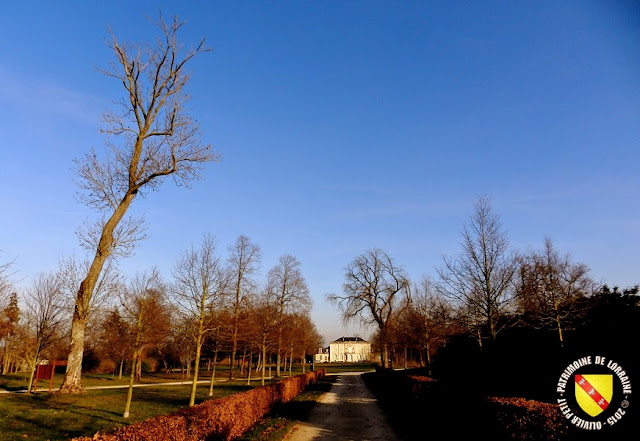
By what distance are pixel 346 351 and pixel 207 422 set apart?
6238 inches

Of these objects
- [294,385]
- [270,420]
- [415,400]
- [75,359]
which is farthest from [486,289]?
[75,359]

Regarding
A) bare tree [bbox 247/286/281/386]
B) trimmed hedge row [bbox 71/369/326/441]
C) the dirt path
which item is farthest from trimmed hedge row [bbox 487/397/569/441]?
bare tree [bbox 247/286/281/386]

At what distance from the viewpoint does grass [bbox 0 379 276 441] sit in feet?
39.0

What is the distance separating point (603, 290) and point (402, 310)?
18455mm

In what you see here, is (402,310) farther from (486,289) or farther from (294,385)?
(486,289)

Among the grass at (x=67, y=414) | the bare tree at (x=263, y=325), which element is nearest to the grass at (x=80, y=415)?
the grass at (x=67, y=414)

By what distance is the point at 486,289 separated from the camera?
1839cm

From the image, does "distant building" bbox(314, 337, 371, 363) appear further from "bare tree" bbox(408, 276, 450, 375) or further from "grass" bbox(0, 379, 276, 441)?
"grass" bbox(0, 379, 276, 441)

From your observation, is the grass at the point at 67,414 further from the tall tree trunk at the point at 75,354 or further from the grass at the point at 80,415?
the tall tree trunk at the point at 75,354

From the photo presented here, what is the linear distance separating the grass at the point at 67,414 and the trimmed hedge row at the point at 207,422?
3.51m

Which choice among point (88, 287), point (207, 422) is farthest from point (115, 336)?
point (207, 422)

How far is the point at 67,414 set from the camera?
48.7 feet

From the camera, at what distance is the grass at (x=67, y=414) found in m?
11.9

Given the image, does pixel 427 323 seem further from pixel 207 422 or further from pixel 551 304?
pixel 207 422
